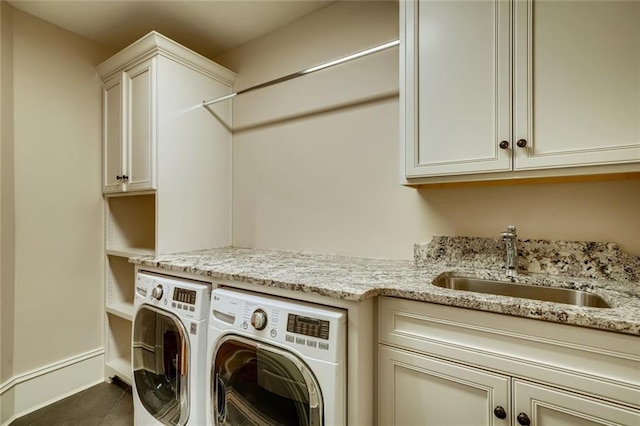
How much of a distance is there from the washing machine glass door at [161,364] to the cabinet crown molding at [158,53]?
154 centimetres

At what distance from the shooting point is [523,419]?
855 millimetres

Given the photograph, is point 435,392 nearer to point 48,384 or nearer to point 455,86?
point 455,86

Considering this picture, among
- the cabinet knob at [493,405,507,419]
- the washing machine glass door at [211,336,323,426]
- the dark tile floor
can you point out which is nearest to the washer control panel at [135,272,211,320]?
the washing machine glass door at [211,336,323,426]

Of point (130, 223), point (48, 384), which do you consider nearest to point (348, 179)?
point (130, 223)

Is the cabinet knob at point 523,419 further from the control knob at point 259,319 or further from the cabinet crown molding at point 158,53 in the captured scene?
the cabinet crown molding at point 158,53

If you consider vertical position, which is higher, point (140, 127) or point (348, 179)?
point (140, 127)

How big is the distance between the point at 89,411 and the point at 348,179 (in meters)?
2.19

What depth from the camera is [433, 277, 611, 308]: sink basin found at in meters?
1.10

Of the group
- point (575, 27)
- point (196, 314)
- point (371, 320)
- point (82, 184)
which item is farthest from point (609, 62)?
point (82, 184)

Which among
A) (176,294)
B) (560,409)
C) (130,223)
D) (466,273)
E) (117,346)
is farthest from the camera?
(130,223)

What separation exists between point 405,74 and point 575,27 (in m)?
0.58

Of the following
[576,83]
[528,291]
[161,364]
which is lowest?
[161,364]

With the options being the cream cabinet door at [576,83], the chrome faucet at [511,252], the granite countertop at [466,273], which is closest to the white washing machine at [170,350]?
the granite countertop at [466,273]

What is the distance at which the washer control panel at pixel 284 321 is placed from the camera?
3.33 ft
